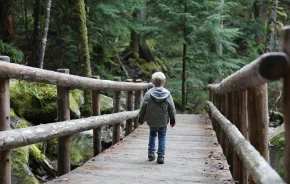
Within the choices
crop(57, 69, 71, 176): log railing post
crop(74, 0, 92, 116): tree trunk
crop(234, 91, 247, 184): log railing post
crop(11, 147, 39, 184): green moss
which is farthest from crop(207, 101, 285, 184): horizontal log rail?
crop(74, 0, 92, 116): tree trunk

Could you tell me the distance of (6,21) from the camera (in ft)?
38.2

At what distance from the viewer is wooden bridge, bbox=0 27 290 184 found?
2365 mm

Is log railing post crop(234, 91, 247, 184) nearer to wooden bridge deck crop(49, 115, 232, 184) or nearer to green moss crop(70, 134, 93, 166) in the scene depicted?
wooden bridge deck crop(49, 115, 232, 184)

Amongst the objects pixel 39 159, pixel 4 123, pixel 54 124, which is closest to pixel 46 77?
pixel 54 124

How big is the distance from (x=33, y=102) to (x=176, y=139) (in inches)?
129

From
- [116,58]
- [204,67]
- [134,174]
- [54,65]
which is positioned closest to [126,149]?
[134,174]

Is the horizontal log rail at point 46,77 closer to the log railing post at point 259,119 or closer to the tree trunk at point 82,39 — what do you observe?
the log railing post at point 259,119

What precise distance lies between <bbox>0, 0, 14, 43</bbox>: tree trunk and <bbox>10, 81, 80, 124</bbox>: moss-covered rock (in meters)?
3.91

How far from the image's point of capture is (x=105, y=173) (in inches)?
193

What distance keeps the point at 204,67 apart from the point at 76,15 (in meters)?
6.31

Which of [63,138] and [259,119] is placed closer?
[259,119]

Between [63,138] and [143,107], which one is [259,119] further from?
[143,107]

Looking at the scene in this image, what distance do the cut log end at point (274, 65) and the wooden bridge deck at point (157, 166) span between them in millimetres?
2601

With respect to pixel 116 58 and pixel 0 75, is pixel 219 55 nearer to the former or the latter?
pixel 116 58
